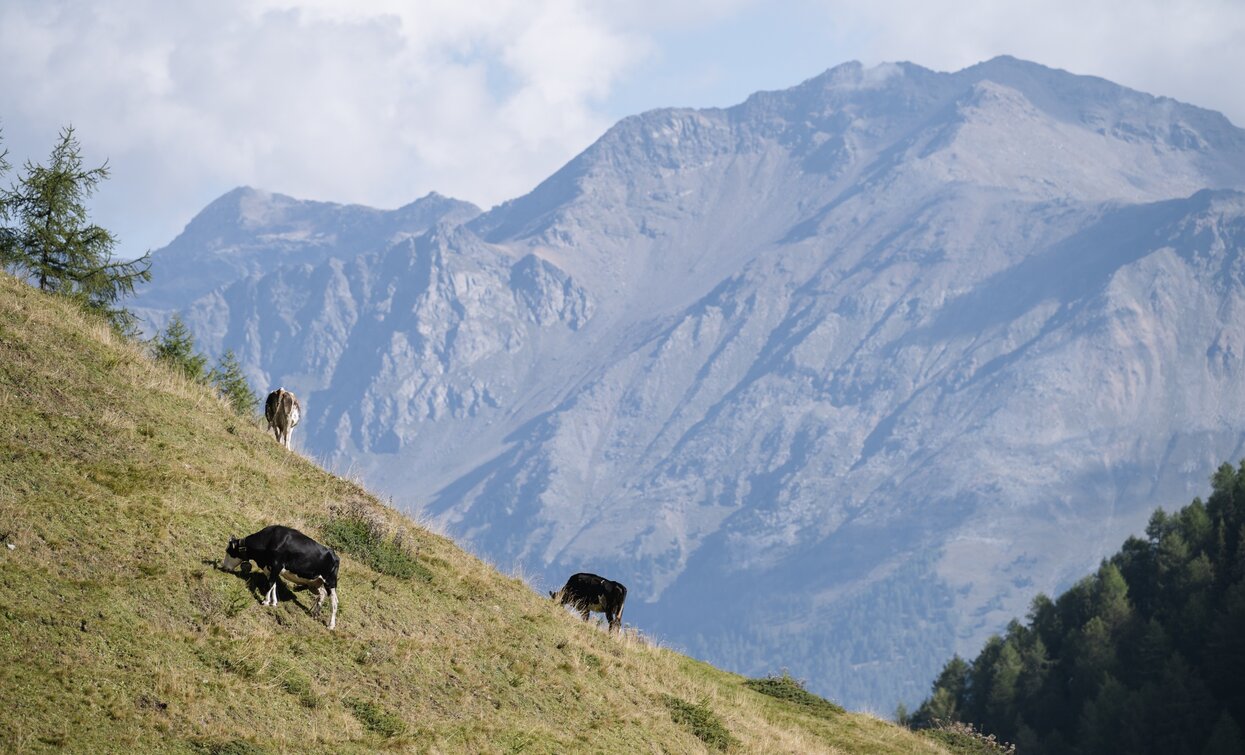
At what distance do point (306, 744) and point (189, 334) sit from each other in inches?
1958

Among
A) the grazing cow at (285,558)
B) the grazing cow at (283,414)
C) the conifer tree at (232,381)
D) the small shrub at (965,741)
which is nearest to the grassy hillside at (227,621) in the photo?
the grazing cow at (285,558)

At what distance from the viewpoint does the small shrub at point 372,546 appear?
27.8 m

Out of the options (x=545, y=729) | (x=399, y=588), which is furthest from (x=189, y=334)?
(x=545, y=729)

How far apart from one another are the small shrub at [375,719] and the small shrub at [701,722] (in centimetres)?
898

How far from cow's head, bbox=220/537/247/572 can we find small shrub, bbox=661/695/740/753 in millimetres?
10719

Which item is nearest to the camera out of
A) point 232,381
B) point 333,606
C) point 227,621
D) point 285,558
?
point 227,621

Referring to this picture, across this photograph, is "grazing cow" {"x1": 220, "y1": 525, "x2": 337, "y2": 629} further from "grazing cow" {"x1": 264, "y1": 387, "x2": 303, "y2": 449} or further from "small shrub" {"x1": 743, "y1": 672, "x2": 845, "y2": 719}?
"small shrub" {"x1": 743, "y1": 672, "x2": 845, "y2": 719}

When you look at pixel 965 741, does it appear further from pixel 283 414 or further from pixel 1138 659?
pixel 1138 659

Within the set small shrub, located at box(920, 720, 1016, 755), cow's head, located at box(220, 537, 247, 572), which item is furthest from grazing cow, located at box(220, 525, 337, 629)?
small shrub, located at box(920, 720, 1016, 755)

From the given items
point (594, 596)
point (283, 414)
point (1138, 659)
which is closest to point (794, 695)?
point (594, 596)

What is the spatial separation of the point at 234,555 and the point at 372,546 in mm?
5176

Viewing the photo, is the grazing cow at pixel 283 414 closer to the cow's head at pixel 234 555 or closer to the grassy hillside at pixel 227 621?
the grassy hillside at pixel 227 621

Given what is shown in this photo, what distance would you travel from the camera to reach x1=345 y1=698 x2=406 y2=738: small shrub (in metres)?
21.6

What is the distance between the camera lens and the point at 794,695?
1560 inches
